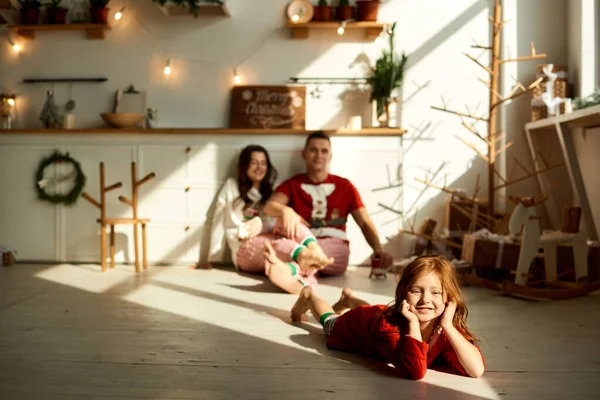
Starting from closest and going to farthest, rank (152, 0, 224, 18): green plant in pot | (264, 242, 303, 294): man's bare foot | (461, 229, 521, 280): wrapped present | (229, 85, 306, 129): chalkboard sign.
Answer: (264, 242, 303, 294): man's bare foot < (461, 229, 521, 280): wrapped present < (152, 0, 224, 18): green plant in pot < (229, 85, 306, 129): chalkboard sign

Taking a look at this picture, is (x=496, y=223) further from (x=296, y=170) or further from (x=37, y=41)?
(x=37, y=41)

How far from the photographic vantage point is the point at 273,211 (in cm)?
464

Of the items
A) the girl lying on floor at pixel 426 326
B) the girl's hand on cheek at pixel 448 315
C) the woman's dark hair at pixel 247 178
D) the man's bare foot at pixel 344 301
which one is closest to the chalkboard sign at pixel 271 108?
the woman's dark hair at pixel 247 178

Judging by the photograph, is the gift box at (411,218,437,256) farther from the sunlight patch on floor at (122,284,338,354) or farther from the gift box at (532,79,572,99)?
the sunlight patch on floor at (122,284,338,354)

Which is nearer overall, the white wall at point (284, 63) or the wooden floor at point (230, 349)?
the wooden floor at point (230, 349)

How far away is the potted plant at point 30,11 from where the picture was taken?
5.34 m

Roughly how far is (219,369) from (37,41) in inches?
162

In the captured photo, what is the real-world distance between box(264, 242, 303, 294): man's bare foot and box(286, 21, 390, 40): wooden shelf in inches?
84.3

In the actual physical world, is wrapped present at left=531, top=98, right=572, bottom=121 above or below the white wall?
below

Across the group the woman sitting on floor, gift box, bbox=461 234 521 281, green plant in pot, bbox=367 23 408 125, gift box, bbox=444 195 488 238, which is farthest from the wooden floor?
green plant in pot, bbox=367 23 408 125

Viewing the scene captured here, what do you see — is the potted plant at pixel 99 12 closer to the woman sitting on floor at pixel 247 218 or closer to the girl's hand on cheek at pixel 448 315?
the woman sitting on floor at pixel 247 218

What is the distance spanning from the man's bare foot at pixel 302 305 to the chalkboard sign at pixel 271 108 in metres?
2.45

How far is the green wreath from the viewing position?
5105mm

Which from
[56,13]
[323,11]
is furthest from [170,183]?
[323,11]
